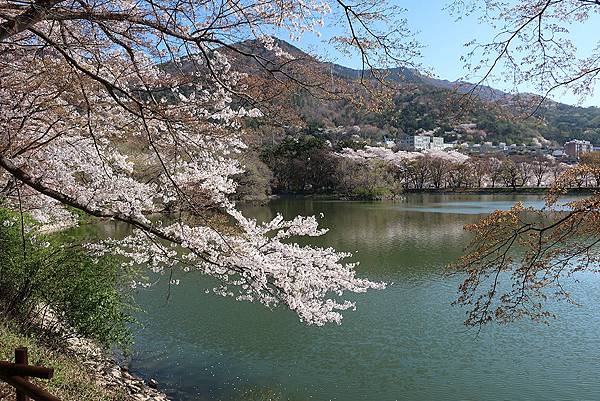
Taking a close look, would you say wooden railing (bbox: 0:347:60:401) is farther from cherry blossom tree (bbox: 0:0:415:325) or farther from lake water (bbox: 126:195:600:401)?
lake water (bbox: 126:195:600:401)

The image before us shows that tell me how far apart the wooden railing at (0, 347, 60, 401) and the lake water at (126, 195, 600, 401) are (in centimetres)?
319

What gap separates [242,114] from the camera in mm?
3957

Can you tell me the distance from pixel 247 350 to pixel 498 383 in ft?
9.60

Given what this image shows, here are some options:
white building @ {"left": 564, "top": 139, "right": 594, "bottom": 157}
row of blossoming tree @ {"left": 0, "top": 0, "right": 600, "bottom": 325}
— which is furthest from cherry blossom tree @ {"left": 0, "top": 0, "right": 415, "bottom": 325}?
white building @ {"left": 564, "top": 139, "right": 594, "bottom": 157}

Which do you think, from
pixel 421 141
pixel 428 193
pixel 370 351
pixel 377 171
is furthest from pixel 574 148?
pixel 370 351

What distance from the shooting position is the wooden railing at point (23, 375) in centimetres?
167

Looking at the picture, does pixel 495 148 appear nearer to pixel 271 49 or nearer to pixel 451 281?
pixel 451 281

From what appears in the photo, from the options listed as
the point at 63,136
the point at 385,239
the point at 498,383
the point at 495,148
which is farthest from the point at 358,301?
the point at 495,148

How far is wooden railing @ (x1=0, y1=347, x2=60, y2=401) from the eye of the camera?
167 centimetres

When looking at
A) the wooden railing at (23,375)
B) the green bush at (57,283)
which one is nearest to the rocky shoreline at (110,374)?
the green bush at (57,283)

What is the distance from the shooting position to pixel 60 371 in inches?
135

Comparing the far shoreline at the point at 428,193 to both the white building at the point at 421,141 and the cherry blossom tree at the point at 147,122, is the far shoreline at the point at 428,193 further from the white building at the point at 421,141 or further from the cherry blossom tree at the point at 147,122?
the cherry blossom tree at the point at 147,122

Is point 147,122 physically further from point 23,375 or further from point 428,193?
point 428,193

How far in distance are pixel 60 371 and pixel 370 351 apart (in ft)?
11.9
